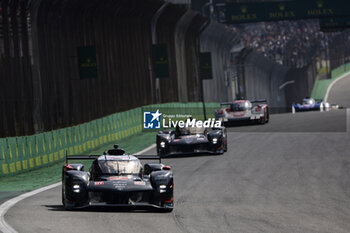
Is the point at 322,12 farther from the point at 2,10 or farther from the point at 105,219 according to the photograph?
the point at 105,219

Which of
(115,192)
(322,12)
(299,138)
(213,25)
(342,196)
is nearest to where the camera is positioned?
(115,192)

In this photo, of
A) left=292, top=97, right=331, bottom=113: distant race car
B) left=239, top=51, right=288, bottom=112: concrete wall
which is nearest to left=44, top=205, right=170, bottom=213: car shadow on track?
left=292, top=97, right=331, bottom=113: distant race car

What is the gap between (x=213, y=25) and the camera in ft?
151

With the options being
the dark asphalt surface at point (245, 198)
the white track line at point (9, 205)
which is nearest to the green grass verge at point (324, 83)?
the dark asphalt surface at point (245, 198)

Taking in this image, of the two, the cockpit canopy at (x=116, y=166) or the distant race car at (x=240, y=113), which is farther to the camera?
the distant race car at (x=240, y=113)

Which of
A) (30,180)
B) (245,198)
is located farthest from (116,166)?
(30,180)

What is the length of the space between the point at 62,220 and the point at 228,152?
13.0 m

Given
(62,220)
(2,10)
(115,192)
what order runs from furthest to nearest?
(2,10) < (115,192) < (62,220)

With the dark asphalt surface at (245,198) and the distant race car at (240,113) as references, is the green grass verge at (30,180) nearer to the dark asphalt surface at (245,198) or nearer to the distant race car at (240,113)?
the dark asphalt surface at (245,198)

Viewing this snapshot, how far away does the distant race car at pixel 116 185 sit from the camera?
12258mm

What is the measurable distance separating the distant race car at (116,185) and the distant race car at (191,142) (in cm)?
888

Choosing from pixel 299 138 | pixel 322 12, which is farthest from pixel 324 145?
pixel 322 12

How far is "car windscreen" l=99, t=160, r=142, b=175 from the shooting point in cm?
1310

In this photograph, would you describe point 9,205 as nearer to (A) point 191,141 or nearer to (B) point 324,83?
(A) point 191,141
